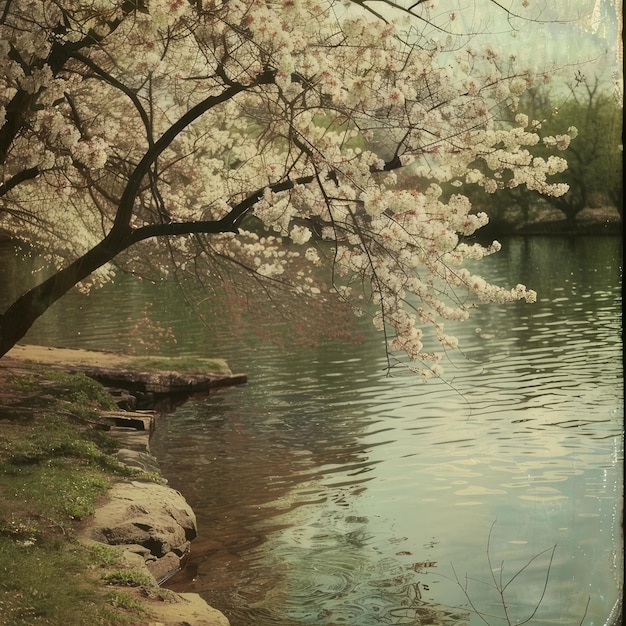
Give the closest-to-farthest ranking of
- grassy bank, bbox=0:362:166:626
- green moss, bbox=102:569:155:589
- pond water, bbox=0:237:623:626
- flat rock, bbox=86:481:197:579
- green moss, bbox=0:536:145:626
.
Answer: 1. green moss, bbox=0:536:145:626
2. grassy bank, bbox=0:362:166:626
3. green moss, bbox=102:569:155:589
4. pond water, bbox=0:237:623:626
5. flat rock, bbox=86:481:197:579

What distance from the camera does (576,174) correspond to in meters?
4.55

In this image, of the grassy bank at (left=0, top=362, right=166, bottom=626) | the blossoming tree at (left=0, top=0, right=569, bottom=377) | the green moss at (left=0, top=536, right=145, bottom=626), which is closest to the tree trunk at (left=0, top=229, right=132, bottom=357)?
the blossoming tree at (left=0, top=0, right=569, bottom=377)

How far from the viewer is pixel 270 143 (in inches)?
173

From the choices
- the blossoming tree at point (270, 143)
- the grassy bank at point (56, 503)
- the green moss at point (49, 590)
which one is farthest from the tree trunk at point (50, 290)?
the green moss at point (49, 590)

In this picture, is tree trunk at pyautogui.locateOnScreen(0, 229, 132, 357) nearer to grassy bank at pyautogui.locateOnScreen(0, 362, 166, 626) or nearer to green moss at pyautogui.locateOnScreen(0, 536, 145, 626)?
grassy bank at pyautogui.locateOnScreen(0, 362, 166, 626)

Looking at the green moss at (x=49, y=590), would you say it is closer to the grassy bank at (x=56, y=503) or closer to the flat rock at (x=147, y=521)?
the grassy bank at (x=56, y=503)

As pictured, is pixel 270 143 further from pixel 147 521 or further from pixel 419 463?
pixel 419 463

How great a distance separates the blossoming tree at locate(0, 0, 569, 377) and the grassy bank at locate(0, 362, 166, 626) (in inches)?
16.1

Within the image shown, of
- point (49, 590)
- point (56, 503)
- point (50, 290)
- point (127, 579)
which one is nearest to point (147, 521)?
point (56, 503)

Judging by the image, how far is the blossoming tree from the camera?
13.3 feet

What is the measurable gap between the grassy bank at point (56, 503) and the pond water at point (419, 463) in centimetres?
31

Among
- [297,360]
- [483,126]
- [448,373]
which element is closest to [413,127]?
[483,126]

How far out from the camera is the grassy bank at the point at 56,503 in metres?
3.67

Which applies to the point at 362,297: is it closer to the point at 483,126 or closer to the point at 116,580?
the point at 483,126
